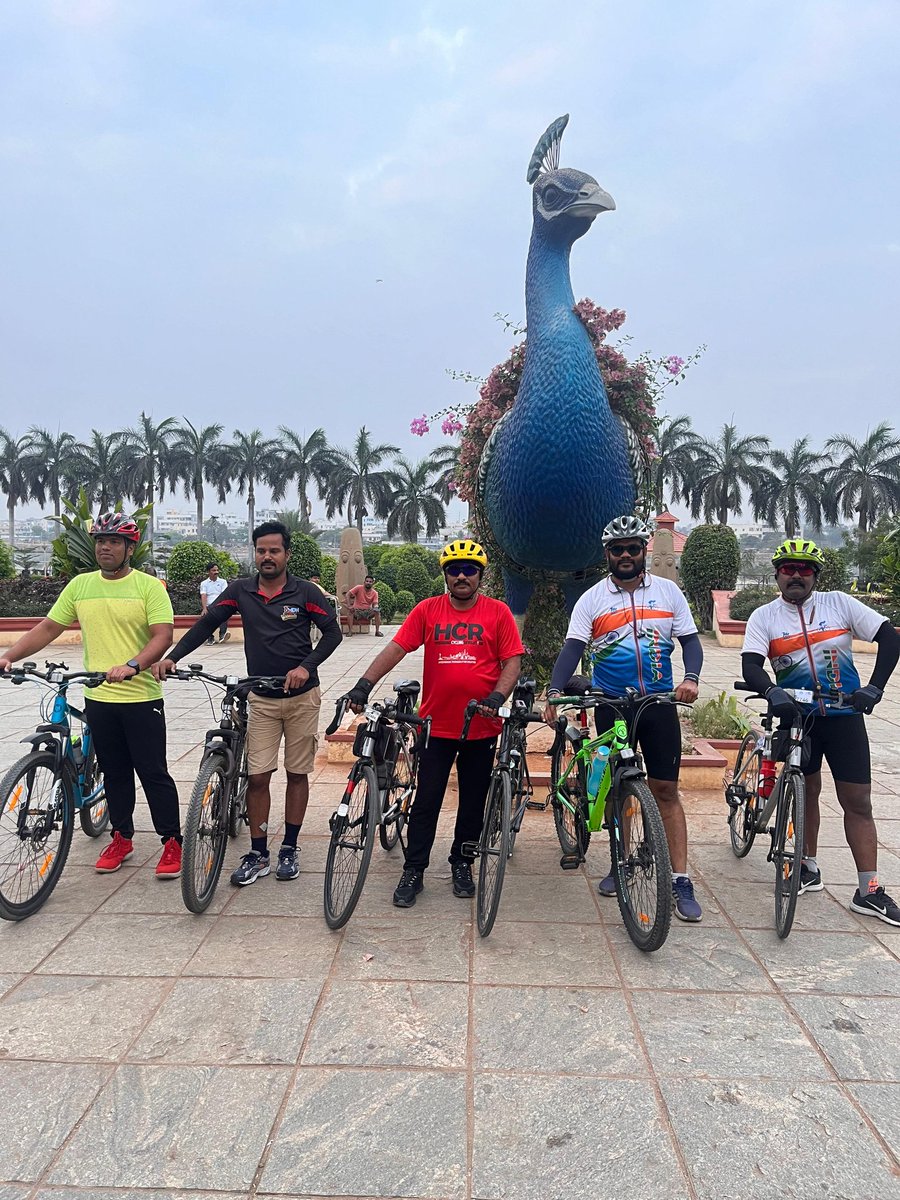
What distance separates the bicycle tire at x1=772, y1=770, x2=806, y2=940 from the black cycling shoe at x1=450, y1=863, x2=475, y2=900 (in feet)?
4.30

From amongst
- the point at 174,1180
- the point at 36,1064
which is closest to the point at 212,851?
the point at 36,1064

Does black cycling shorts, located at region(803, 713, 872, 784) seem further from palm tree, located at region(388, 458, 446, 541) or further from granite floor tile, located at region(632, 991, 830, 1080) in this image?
palm tree, located at region(388, 458, 446, 541)

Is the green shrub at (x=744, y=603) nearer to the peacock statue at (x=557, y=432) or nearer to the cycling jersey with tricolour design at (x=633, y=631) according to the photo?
the peacock statue at (x=557, y=432)

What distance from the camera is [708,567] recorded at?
58.0 ft

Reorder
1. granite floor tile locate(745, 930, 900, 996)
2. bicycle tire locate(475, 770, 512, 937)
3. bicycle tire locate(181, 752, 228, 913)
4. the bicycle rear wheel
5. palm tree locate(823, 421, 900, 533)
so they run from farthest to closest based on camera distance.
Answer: palm tree locate(823, 421, 900, 533) → the bicycle rear wheel → bicycle tire locate(181, 752, 228, 913) → bicycle tire locate(475, 770, 512, 937) → granite floor tile locate(745, 930, 900, 996)

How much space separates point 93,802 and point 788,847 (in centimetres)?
344

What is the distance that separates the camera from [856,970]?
294cm

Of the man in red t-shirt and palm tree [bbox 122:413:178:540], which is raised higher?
palm tree [bbox 122:413:178:540]

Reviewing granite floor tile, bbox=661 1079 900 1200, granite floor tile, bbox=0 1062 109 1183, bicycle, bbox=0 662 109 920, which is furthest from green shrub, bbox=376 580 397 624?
granite floor tile, bbox=661 1079 900 1200

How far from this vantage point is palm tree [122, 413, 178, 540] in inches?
1838

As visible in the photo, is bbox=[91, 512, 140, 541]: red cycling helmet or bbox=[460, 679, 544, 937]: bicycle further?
bbox=[91, 512, 140, 541]: red cycling helmet

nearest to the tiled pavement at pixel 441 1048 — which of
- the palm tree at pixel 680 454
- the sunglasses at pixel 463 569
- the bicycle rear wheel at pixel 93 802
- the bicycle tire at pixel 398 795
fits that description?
the bicycle tire at pixel 398 795

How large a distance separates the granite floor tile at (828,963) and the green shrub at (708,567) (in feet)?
48.7

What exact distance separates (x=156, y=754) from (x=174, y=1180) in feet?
6.81
